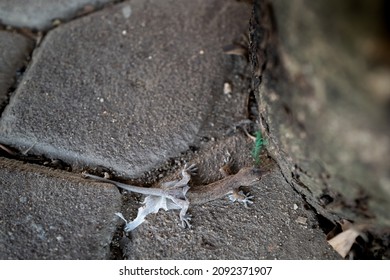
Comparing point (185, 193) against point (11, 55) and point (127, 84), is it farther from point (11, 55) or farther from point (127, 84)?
point (11, 55)

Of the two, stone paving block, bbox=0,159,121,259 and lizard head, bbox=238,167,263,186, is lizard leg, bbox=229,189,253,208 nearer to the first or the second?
lizard head, bbox=238,167,263,186

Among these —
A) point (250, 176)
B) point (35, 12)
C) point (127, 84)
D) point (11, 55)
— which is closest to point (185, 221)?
point (250, 176)

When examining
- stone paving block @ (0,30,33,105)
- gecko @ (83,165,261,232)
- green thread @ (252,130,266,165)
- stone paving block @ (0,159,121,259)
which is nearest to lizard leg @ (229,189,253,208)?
gecko @ (83,165,261,232)

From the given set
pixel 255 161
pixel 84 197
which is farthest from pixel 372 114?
pixel 84 197

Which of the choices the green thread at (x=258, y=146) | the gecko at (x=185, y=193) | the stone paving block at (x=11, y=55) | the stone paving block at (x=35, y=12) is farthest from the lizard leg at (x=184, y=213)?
the stone paving block at (x=35, y=12)

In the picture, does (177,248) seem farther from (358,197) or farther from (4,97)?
(4,97)

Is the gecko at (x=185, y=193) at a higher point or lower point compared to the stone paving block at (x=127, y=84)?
lower

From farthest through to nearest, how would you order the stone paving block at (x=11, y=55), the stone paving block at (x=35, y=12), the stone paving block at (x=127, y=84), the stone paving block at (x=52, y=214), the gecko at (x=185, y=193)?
the stone paving block at (x=35, y=12) < the stone paving block at (x=11, y=55) < the stone paving block at (x=127, y=84) < the gecko at (x=185, y=193) < the stone paving block at (x=52, y=214)

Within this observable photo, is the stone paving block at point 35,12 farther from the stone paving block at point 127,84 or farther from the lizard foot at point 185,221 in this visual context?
the lizard foot at point 185,221
